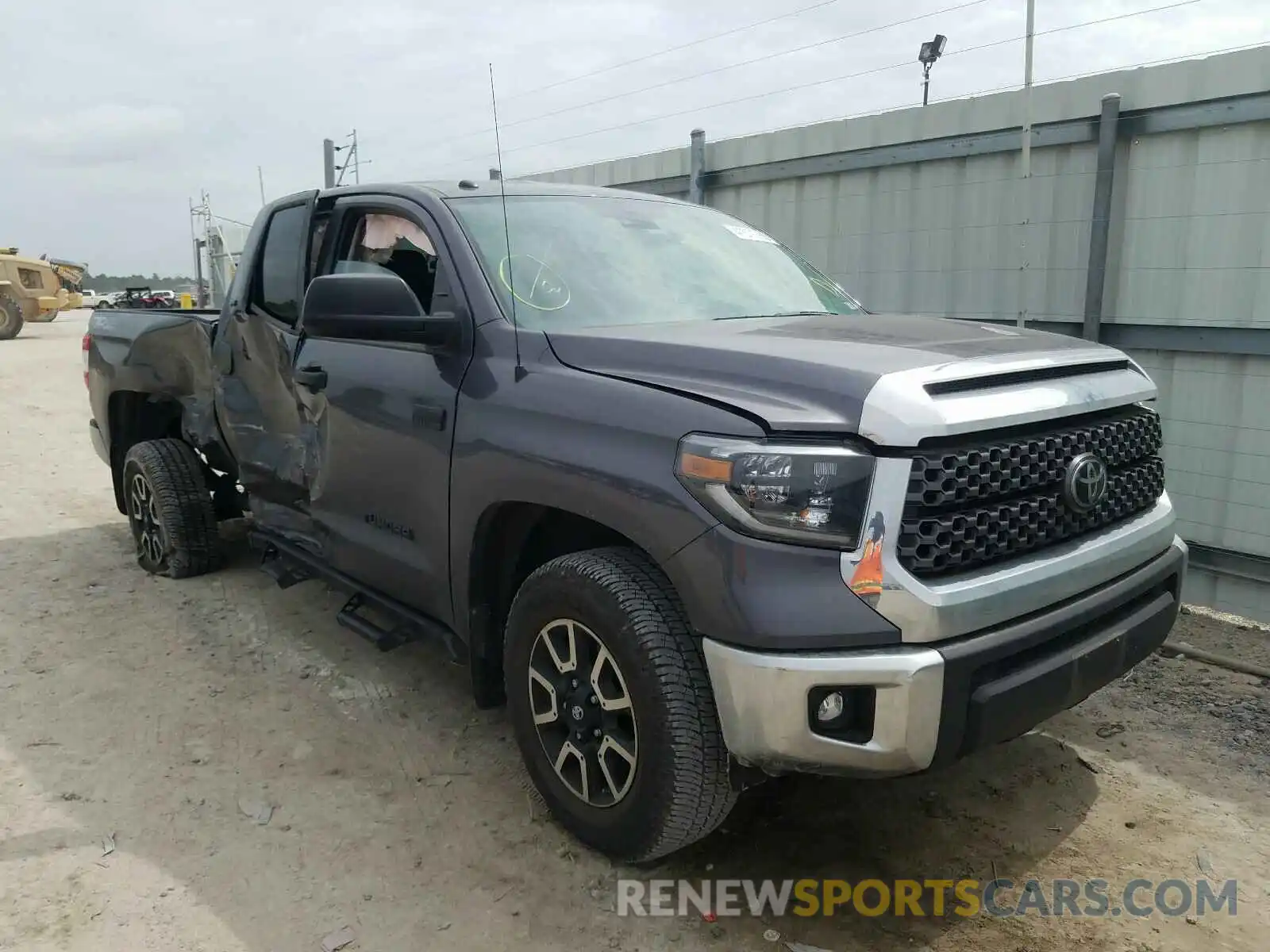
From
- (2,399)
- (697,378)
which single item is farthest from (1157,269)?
(2,399)

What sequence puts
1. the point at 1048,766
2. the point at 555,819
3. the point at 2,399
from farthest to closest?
the point at 2,399
the point at 1048,766
the point at 555,819

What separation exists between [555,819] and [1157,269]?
14.3 feet

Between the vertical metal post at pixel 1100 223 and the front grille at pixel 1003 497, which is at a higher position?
the vertical metal post at pixel 1100 223

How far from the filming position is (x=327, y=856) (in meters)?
2.79

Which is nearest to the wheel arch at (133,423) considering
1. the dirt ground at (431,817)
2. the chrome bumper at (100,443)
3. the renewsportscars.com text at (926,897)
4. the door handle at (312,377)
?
the chrome bumper at (100,443)

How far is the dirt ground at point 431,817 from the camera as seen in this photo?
2.49 metres

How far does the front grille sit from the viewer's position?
2.18m

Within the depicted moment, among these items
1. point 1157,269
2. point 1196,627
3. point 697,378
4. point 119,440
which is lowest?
point 1196,627

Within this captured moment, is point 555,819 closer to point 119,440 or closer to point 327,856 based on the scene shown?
point 327,856

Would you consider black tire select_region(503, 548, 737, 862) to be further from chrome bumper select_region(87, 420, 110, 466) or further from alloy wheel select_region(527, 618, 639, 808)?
chrome bumper select_region(87, 420, 110, 466)

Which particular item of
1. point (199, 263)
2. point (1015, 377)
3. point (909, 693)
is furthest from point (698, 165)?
point (199, 263)

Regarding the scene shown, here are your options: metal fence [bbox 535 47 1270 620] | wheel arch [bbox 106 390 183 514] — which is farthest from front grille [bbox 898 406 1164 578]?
wheel arch [bbox 106 390 183 514]

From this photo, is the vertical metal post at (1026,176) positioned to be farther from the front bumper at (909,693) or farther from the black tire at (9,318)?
the black tire at (9,318)

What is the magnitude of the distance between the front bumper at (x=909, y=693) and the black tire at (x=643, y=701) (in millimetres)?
106
